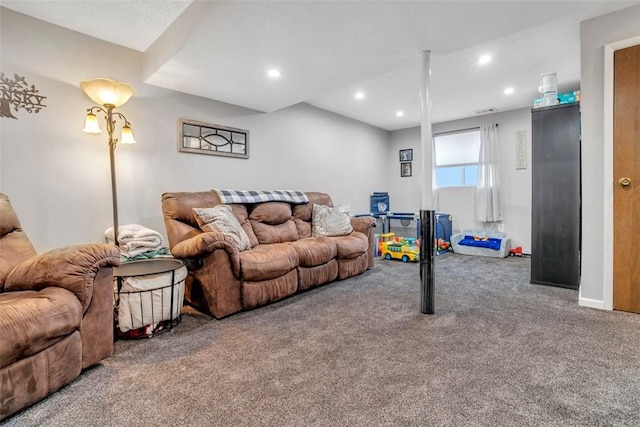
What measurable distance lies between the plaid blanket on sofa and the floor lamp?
917 mm

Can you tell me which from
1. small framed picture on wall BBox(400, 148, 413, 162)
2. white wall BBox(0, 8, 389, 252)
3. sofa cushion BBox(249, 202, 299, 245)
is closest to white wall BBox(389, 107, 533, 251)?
small framed picture on wall BBox(400, 148, 413, 162)

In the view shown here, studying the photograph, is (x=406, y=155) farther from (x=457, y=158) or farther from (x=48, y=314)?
(x=48, y=314)

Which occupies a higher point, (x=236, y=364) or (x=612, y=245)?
(x=612, y=245)

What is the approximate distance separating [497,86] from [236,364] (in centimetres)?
422

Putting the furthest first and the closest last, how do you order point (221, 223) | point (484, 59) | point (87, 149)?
point (484, 59)
point (221, 223)
point (87, 149)

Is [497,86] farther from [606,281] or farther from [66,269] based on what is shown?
[66,269]

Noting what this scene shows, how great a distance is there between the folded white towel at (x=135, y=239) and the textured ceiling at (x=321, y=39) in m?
1.41

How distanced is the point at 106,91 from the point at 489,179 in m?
5.14

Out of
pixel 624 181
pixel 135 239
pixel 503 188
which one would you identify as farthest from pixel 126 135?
pixel 503 188

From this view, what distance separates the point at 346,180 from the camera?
17.5 ft

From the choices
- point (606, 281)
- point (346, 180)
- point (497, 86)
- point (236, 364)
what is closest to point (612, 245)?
point (606, 281)

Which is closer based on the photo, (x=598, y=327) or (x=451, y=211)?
(x=598, y=327)

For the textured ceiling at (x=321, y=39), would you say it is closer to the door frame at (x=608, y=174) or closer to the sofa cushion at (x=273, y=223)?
the door frame at (x=608, y=174)

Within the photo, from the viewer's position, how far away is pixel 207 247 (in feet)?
7.40
